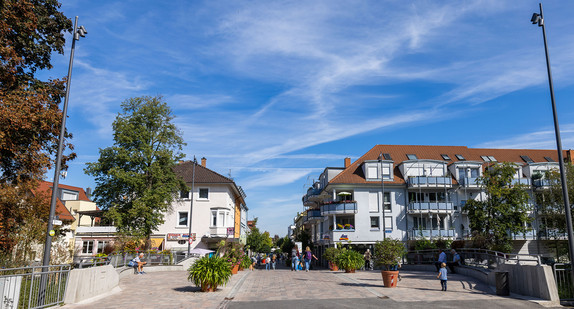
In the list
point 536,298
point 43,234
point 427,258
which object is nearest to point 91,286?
point 43,234

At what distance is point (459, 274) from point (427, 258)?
7623mm

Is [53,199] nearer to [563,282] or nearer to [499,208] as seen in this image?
[563,282]

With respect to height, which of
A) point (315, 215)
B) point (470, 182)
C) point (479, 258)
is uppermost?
point (470, 182)

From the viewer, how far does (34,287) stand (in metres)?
11.8

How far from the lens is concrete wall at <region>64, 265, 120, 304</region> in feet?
43.4

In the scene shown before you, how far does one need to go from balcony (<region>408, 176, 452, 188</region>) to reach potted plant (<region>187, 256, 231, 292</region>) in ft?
107

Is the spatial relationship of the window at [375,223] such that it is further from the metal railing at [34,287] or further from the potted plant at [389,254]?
the metal railing at [34,287]

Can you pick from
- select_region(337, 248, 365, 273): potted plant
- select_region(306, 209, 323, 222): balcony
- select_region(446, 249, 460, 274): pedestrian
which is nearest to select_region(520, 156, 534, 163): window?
select_region(306, 209, 323, 222): balcony

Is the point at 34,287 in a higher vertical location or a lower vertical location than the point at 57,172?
lower

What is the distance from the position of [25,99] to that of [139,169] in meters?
23.6

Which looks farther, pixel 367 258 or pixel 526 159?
pixel 526 159

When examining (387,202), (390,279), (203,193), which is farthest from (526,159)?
(390,279)

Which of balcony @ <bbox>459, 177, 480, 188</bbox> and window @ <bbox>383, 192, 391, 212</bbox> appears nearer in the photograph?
window @ <bbox>383, 192, 391, 212</bbox>

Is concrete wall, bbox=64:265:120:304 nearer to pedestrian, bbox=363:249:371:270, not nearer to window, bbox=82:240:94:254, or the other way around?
pedestrian, bbox=363:249:371:270
